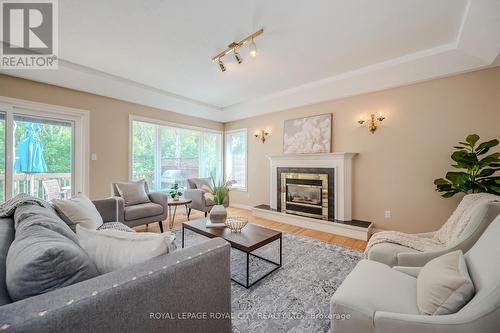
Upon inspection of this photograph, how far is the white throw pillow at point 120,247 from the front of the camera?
89cm

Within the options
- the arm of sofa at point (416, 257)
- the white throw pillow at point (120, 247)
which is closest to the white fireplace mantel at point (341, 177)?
the arm of sofa at point (416, 257)

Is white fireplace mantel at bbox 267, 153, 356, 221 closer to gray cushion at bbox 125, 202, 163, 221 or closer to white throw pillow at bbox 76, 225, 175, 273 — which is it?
gray cushion at bbox 125, 202, 163, 221

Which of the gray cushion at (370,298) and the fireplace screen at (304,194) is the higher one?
the fireplace screen at (304,194)

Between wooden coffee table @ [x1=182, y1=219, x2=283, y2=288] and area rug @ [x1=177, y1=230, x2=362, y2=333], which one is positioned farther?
wooden coffee table @ [x1=182, y1=219, x2=283, y2=288]

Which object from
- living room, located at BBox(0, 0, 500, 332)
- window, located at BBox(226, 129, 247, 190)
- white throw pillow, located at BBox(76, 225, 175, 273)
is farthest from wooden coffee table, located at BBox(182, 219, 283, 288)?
window, located at BBox(226, 129, 247, 190)

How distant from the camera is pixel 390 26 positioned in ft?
7.36

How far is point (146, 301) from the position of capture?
30.5 inches

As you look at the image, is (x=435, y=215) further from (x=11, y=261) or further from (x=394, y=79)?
(x=11, y=261)

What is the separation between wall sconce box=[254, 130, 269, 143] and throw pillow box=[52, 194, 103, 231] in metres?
3.58

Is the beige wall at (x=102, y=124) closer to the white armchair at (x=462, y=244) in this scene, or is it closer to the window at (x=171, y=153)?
the window at (x=171, y=153)

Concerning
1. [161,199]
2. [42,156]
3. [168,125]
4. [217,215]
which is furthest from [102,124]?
[217,215]

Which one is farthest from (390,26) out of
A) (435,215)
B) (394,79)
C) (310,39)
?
(435,215)

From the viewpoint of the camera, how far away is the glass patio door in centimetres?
300
